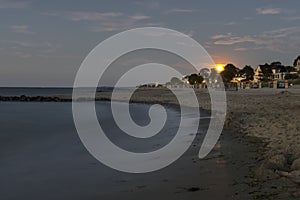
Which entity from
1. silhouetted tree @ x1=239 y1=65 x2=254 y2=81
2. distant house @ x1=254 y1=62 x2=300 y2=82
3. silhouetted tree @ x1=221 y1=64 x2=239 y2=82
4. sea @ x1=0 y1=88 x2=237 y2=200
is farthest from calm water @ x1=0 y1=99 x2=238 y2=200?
silhouetted tree @ x1=239 y1=65 x2=254 y2=81

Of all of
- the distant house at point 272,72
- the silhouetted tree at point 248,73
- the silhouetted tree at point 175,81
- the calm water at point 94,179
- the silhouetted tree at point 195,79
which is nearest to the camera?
the calm water at point 94,179

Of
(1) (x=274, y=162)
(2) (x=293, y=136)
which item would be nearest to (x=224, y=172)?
(1) (x=274, y=162)

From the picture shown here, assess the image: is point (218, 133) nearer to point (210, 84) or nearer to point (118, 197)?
point (118, 197)

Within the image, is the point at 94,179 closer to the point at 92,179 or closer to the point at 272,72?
the point at 92,179

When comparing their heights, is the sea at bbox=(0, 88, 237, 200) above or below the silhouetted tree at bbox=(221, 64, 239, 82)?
below

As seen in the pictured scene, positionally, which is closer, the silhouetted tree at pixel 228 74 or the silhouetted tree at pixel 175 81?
the silhouetted tree at pixel 228 74

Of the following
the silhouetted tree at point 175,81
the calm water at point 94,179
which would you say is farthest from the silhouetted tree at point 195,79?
the calm water at point 94,179

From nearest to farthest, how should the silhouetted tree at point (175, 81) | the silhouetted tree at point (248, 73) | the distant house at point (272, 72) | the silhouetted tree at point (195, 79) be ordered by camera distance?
the distant house at point (272, 72) < the silhouetted tree at point (248, 73) < the silhouetted tree at point (195, 79) < the silhouetted tree at point (175, 81)

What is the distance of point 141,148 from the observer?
35.8ft

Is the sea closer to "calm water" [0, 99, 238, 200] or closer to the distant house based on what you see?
"calm water" [0, 99, 238, 200]

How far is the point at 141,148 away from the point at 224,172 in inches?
176

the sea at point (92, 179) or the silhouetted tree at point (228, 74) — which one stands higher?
the silhouetted tree at point (228, 74)

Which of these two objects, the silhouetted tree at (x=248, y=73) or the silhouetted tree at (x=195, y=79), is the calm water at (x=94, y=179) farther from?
the silhouetted tree at (x=195, y=79)

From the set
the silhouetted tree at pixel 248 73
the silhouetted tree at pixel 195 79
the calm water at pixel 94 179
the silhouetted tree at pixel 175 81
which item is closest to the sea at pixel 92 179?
the calm water at pixel 94 179
